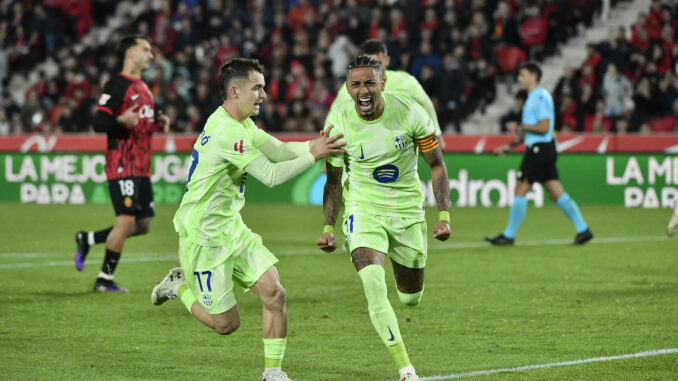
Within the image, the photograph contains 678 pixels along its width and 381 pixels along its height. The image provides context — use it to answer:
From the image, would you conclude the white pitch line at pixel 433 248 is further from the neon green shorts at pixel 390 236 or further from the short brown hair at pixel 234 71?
the short brown hair at pixel 234 71

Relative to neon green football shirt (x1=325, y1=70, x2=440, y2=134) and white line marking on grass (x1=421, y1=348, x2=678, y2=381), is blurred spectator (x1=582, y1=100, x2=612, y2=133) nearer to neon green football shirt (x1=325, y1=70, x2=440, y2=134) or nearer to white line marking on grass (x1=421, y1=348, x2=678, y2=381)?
neon green football shirt (x1=325, y1=70, x2=440, y2=134)

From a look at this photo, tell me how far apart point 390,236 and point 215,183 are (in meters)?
1.27

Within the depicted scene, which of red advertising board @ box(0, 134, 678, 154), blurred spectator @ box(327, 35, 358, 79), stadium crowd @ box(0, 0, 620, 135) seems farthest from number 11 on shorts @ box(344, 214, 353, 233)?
blurred spectator @ box(327, 35, 358, 79)

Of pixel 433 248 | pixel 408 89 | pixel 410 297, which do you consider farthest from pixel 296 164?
pixel 433 248

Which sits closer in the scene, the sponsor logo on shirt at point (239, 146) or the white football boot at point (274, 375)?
the white football boot at point (274, 375)

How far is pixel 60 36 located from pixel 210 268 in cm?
2387

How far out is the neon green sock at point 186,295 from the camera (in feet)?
23.0

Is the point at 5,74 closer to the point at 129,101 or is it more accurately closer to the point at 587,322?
the point at 129,101

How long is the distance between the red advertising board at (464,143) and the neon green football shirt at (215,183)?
552 inches

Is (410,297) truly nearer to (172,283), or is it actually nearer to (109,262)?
(172,283)

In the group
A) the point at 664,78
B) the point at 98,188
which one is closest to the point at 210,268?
the point at 98,188

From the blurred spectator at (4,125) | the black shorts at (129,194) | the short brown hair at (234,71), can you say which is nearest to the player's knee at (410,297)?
the short brown hair at (234,71)

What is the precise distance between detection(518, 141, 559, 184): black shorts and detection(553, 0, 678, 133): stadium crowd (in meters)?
6.99

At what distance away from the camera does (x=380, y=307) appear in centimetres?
638
